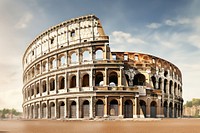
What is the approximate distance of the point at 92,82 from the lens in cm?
2675

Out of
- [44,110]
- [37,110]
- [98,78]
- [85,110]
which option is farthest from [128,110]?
[37,110]

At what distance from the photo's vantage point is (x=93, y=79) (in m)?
26.8

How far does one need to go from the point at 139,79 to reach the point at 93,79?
24.1ft

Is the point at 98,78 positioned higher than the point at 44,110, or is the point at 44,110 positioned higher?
the point at 98,78

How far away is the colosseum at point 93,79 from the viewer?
26281 millimetres

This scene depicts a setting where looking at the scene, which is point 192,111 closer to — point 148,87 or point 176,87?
point 176,87

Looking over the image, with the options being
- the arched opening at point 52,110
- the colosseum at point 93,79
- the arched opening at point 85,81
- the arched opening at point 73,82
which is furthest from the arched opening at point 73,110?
the arched opening at point 52,110

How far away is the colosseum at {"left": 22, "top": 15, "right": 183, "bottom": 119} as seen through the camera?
26.3m

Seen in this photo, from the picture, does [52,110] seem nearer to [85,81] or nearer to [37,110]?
[37,110]

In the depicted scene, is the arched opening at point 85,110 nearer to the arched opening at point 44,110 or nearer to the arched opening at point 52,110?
the arched opening at point 52,110

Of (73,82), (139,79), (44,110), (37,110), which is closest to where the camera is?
(73,82)

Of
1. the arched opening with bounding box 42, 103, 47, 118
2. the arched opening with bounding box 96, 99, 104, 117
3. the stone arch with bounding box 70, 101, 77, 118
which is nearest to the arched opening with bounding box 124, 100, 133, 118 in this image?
the arched opening with bounding box 96, 99, 104, 117

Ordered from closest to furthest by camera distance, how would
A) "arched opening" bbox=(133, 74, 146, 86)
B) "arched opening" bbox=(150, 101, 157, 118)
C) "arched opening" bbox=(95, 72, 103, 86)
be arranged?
"arched opening" bbox=(150, 101, 157, 118) → "arched opening" bbox=(95, 72, 103, 86) → "arched opening" bbox=(133, 74, 146, 86)

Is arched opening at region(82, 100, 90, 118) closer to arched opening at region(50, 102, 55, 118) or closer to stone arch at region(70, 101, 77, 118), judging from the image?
stone arch at region(70, 101, 77, 118)
